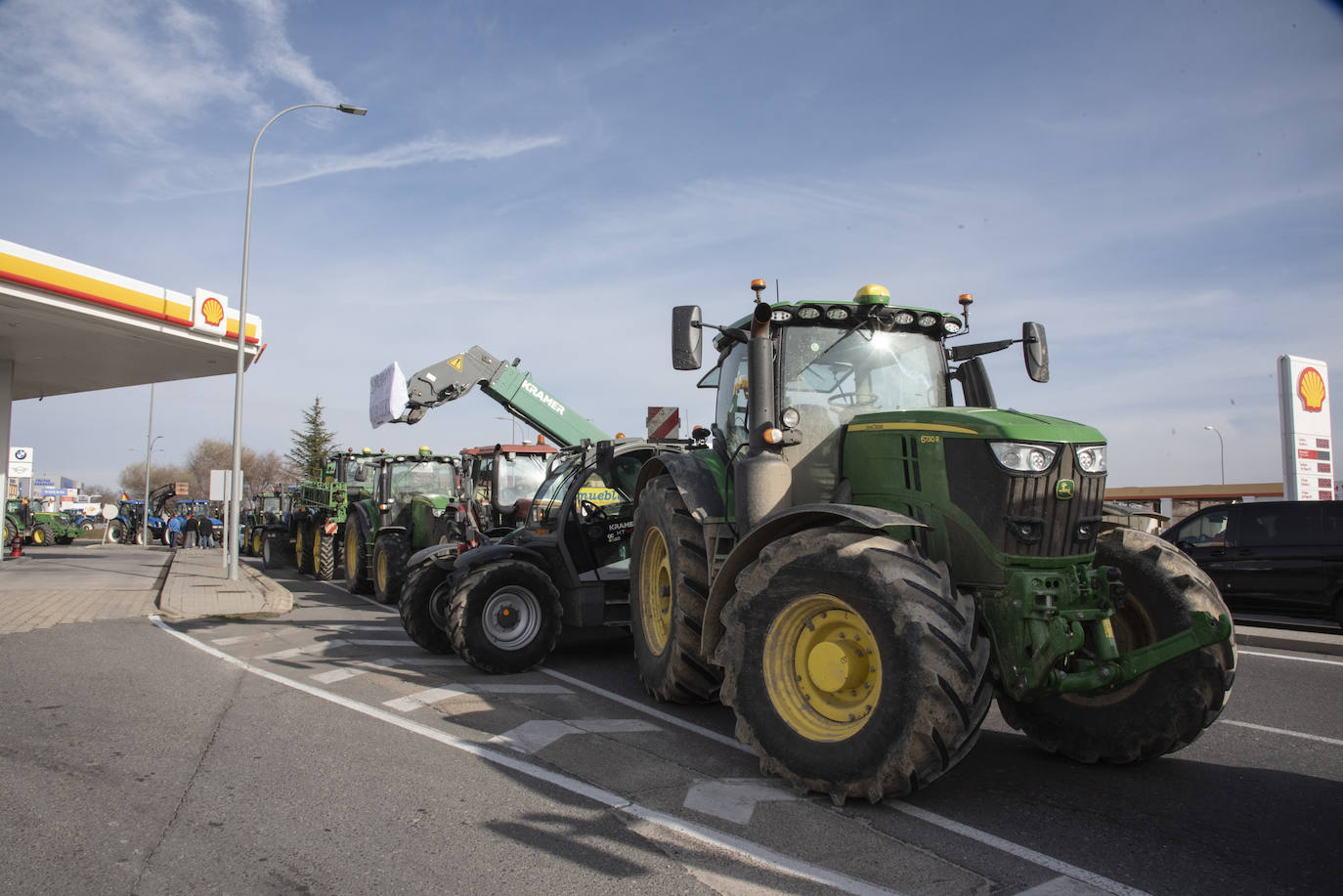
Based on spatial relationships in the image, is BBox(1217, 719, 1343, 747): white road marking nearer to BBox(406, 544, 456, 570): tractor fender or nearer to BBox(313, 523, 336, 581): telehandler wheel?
BBox(406, 544, 456, 570): tractor fender

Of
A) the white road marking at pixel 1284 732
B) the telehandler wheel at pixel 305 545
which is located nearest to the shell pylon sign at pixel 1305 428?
the white road marking at pixel 1284 732

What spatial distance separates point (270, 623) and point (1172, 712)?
10468mm

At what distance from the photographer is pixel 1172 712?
4.72 m

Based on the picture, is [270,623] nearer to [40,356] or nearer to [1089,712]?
[1089,712]

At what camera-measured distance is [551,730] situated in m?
5.83

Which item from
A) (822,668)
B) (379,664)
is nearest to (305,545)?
(379,664)

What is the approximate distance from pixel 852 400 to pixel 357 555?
42.6ft

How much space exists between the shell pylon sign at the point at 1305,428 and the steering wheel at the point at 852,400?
11969mm

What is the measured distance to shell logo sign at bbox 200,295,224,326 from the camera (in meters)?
20.5

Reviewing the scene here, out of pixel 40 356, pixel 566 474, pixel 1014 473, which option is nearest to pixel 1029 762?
pixel 1014 473

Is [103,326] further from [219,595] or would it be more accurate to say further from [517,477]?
[517,477]

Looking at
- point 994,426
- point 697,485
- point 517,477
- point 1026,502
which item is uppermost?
point 517,477

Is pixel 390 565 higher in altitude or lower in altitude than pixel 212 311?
lower

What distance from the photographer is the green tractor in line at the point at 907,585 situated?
4.07 meters
